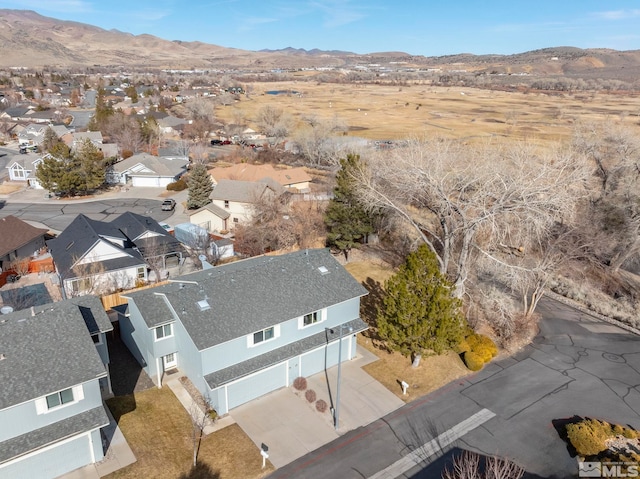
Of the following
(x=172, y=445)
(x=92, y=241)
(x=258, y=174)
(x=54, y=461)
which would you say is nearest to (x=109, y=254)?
(x=92, y=241)

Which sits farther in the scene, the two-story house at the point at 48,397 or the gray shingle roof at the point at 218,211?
the gray shingle roof at the point at 218,211

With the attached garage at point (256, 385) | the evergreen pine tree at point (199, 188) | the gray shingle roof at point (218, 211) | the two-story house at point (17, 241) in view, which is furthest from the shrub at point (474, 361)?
the evergreen pine tree at point (199, 188)

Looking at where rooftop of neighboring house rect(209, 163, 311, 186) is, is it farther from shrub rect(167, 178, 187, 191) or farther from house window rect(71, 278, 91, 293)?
house window rect(71, 278, 91, 293)

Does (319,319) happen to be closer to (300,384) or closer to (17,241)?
(300,384)

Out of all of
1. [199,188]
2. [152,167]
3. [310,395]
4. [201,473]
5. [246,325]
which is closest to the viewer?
[201,473]

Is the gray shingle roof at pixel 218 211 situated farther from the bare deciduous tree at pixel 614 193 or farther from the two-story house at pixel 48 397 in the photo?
the bare deciduous tree at pixel 614 193

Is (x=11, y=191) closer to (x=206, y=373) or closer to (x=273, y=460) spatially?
(x=206, y=373)

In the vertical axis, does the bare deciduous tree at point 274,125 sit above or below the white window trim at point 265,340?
above
